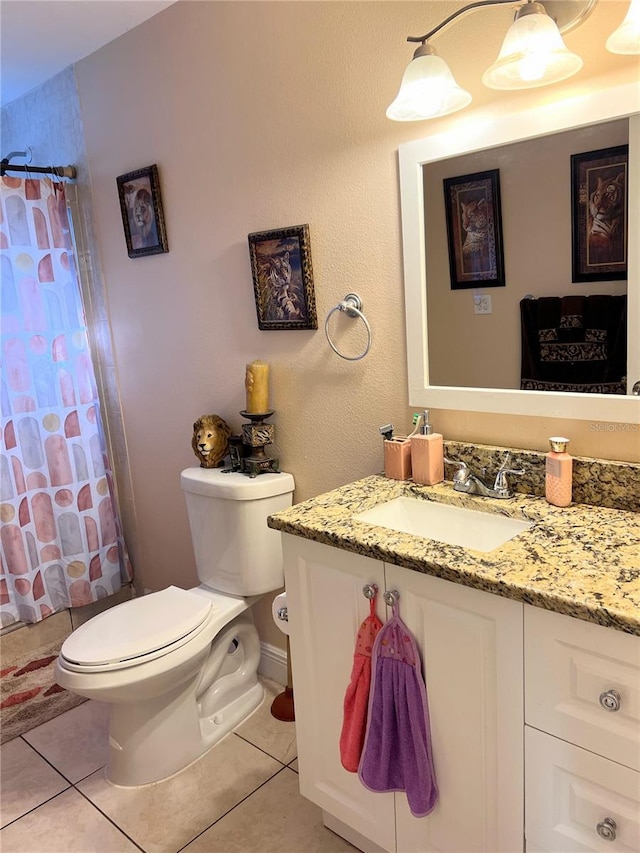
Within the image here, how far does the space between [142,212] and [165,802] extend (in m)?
1.95

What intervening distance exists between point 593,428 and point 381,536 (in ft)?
1.83

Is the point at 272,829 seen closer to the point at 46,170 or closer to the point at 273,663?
the point at 273,663

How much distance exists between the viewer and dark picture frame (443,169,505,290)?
1559mm

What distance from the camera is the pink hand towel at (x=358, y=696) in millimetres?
1395

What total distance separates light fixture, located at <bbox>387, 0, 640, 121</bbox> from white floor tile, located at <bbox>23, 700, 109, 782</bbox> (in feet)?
6.73

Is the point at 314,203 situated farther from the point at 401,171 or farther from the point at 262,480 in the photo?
the point at 262,480

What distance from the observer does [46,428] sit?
2641mm

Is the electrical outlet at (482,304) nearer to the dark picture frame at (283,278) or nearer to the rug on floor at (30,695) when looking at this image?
the dark picture frame at (283,278)

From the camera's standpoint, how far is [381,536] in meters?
1.38

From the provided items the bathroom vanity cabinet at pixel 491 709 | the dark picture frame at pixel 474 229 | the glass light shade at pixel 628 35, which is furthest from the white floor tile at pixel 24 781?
the glass light shade at pixel 628 35

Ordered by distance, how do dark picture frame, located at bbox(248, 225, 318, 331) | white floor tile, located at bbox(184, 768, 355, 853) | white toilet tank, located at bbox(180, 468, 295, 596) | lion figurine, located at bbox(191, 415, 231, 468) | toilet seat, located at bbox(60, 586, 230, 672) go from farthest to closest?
lion figurine, located at bbox(191, 415, 231, 468), white toilet tank, located at bbox(180, 468, 295, 596), dark picture frame, located at bbox(248, 225, 318, 331), toilet seat, located at bbox(60, 586, 230, 672), white floor tile, located at bbox(184, 768, 355, 853)

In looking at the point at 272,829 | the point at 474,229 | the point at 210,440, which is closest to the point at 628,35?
the point at 474,229

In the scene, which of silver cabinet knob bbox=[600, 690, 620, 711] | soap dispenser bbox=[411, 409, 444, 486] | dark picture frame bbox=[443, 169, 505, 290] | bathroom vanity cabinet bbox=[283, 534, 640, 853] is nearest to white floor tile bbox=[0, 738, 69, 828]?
bathroom vanity cabinet bbox=[283, 534, 640, 853]

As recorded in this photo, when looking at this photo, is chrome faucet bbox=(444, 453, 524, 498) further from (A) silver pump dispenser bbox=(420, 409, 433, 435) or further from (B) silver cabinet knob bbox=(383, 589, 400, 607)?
(B) silver cabinet knob bbox=(383, 589, 400, 607)
